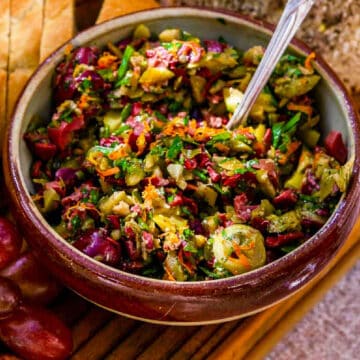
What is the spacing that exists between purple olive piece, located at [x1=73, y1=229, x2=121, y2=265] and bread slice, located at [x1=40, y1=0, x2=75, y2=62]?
0.48m

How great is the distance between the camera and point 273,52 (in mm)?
1188

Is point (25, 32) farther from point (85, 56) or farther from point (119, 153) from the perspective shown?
point (119, 153)

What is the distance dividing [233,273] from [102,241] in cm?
21

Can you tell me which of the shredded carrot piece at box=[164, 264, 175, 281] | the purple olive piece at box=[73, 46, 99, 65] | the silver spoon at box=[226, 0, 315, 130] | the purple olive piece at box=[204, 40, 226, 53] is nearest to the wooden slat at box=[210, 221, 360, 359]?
the shredded carrot piece at box=[164, 264, 175, 281]

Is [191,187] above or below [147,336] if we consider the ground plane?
above

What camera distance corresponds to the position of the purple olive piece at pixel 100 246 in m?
1.07

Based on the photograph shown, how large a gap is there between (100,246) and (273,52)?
17.8 inches

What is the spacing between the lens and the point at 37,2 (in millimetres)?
1422

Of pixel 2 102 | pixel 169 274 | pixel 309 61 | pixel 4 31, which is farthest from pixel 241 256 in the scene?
pixel 4 31

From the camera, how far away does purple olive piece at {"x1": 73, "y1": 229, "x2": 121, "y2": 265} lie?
107 cm

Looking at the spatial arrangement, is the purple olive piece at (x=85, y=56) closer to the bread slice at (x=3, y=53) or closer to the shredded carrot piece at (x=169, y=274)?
the bread slice at (x=3, y=53)

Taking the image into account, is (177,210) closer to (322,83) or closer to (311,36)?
(322,83)

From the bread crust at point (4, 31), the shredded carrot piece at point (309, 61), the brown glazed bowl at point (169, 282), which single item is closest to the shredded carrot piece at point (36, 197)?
the brown glazed bowl at point (169, 282)

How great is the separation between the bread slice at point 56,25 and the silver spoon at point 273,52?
1.39 ft
